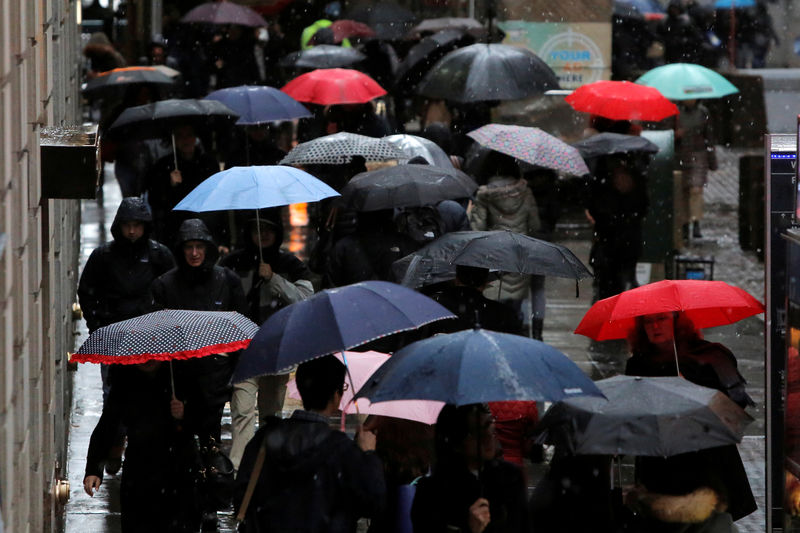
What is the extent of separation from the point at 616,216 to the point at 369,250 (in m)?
4.16

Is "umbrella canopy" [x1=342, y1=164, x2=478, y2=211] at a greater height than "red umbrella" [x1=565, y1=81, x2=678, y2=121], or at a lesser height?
lesser

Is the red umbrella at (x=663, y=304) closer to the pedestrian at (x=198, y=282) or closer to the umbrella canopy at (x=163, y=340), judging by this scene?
the umbrella canopy at (x=163, y=340)

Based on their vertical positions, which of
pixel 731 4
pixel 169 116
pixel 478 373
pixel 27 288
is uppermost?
pixel 731 4

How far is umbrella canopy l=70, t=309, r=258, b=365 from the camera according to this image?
7555 mm

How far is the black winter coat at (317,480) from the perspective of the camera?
5.96 metres

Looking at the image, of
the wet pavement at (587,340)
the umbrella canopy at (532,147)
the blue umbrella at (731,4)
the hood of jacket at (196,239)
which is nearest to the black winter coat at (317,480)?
the wet pavement at (587,340)

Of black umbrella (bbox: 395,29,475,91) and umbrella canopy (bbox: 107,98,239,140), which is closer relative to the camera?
umbrella canopy (bbox: 107,98,239,140)

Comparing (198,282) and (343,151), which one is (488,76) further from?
(198,282)

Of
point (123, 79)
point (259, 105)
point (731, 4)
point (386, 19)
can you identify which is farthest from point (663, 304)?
point (731, 4)

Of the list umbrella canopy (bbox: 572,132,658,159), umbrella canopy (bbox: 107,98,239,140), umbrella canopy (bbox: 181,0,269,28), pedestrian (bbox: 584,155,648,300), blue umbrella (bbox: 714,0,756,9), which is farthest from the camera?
blue umbrella (bbox: 714,0,756,9)

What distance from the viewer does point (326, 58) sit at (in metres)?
19.5

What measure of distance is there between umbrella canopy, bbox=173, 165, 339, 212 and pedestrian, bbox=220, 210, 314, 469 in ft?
1.29

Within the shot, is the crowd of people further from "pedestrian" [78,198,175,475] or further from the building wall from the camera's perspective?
the building wall

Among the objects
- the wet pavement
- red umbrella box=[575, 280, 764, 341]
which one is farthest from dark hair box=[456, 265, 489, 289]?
the wet pavement
